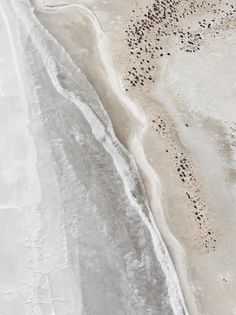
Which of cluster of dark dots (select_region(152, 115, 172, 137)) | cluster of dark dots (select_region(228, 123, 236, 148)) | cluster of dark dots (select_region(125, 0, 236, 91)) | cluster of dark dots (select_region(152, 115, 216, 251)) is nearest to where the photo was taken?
cluster of dark dots (select_region(152, 115, 216, 251))

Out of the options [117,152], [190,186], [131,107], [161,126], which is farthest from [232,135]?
[117,152]

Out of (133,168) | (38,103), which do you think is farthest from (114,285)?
(38,103)

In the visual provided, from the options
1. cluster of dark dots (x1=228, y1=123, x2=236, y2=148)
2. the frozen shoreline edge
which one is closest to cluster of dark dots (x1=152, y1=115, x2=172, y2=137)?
the frozen shoreline edge

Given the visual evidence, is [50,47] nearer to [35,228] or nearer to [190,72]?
[190,72]

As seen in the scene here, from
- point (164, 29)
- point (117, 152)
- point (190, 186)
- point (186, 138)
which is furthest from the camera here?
point (164, 29)

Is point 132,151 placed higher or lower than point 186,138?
higher

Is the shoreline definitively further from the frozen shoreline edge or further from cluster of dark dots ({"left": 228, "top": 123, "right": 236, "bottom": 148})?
cluster of dark dots ({"left": 228, "top": 123, "right": 236, "bottom": 148})

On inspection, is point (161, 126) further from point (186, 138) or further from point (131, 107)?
point (131, 107)
